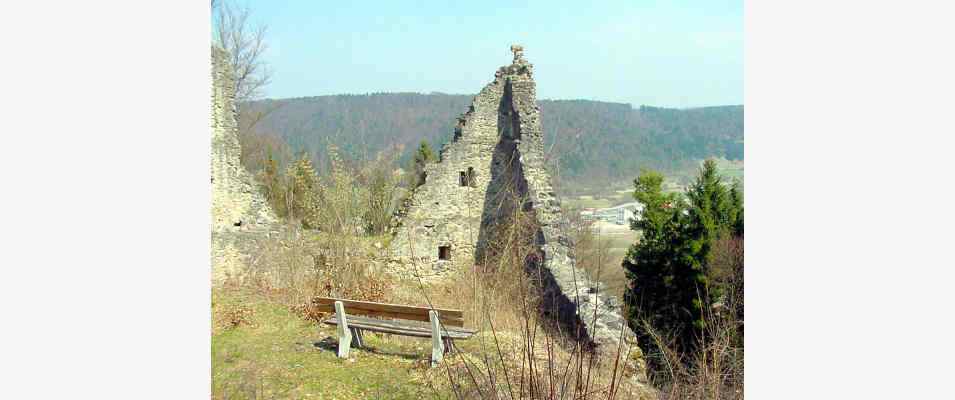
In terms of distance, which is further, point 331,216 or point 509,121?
point 509,121

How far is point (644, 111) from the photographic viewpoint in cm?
776

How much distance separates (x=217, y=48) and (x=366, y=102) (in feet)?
7.32

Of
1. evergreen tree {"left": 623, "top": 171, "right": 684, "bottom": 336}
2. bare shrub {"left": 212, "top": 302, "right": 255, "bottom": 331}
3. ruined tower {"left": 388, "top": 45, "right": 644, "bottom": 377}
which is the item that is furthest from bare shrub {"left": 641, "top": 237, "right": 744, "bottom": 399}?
bare shrub {"left": 212, "top": 302, "right": 255, "bottom": 331}

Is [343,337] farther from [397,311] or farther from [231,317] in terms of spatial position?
[231,317]

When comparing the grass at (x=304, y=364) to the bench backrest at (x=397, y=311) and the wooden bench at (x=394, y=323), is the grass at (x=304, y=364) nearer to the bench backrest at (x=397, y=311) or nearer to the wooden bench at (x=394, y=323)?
the wooden bench at (x=394, y=323)

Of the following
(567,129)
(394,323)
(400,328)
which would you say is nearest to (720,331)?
(567,129)

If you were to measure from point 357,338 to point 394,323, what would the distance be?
46 centimetres

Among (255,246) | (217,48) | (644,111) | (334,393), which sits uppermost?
(217,48)

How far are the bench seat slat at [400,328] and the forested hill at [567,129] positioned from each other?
1724 millimetres

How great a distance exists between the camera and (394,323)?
18.5 feet

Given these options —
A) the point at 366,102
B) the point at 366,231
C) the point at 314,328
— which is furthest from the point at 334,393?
the point at 366,102

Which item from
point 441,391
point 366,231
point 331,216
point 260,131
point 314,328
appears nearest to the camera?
point 441,391

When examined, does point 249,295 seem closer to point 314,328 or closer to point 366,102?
point 314,328

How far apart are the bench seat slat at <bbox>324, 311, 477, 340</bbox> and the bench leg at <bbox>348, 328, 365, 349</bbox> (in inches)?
5.3
